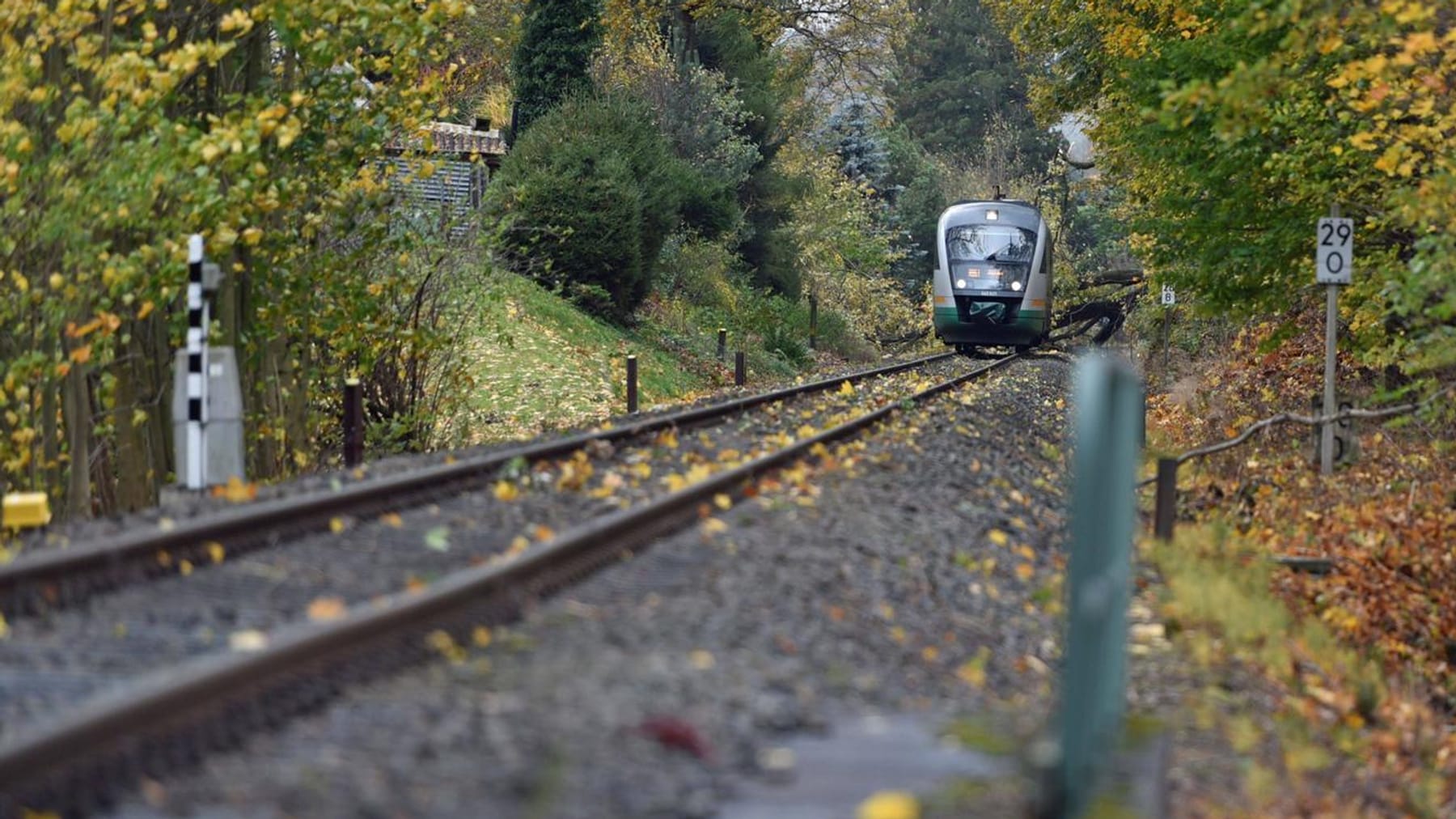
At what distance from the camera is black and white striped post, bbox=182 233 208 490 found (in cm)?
1009

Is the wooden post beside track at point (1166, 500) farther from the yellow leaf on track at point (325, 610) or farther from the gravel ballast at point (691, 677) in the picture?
the yellow leaf on track at point (325, 610)

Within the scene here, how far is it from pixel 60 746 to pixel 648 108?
100ft

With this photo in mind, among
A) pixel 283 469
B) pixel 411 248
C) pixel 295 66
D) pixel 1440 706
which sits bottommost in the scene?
pixel 1440 706

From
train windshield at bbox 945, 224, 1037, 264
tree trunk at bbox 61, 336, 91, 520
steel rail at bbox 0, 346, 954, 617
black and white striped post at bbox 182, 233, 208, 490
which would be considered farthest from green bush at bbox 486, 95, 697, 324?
steel rail at bbox 0, 346, 954, 617

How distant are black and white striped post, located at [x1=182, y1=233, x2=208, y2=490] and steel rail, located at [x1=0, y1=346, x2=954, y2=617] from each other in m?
1.39

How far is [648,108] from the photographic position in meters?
33.7

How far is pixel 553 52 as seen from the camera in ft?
119

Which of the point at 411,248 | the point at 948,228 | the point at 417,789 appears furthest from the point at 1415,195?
the point at 948,228

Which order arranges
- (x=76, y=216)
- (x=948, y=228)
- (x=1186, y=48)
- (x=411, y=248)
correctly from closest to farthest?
(x=76, y=216), (x=411, y=248), (x=1186, y=48), (x=948, y=228)

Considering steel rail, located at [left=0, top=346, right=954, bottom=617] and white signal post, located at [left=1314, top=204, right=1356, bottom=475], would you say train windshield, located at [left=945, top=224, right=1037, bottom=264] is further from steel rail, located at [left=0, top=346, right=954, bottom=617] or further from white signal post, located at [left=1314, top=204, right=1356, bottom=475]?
steel rail, located at [left=0, top=346, right=954, bottom=617]

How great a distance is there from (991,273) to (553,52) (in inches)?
450

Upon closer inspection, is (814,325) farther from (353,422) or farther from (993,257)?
(353,422)

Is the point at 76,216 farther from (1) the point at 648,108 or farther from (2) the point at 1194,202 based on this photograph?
(1) the point at 648,108

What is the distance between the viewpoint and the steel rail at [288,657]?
12.8 feet
